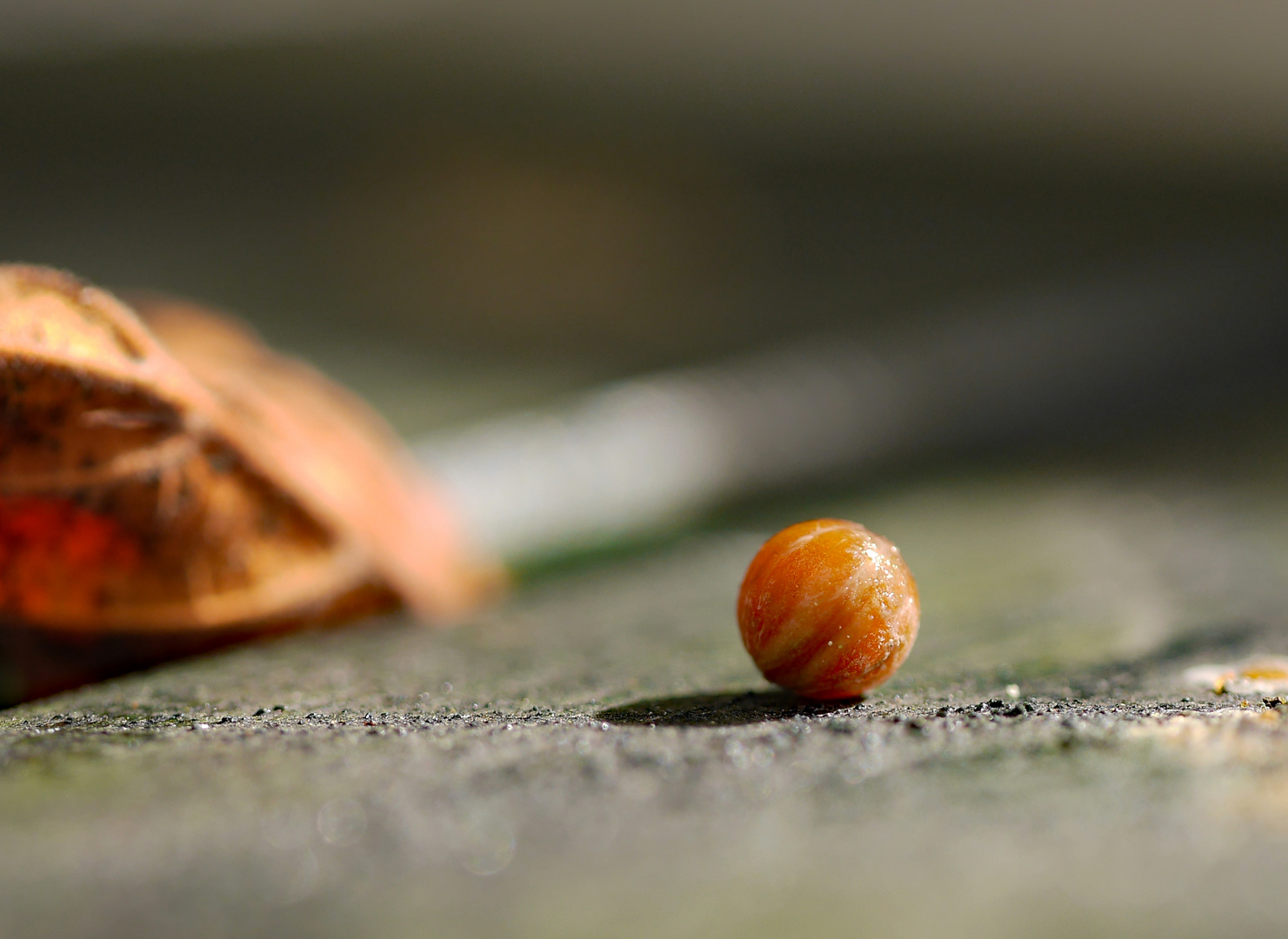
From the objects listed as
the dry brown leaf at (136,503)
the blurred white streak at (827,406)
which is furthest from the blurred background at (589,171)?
the dry brown leaf at (136,503)

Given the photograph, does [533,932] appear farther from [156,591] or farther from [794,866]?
[156,591]

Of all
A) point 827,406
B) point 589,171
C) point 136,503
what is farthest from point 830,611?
point 589,171

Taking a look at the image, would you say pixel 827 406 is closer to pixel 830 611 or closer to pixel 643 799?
pixel 830 611

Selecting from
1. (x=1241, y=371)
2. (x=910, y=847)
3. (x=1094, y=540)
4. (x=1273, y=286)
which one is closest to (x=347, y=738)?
(x=910, y=847)

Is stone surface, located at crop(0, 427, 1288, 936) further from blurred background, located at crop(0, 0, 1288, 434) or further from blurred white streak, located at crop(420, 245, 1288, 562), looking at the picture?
blurred background, located at crop(0, 0, 1288, 434)

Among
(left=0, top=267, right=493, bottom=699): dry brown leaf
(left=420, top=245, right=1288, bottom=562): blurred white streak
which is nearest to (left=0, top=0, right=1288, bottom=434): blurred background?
(left=420, top=245, right=1288, bottom=562): blurred white streak

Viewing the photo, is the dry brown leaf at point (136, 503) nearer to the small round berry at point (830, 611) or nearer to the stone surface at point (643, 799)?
the stone surface at point (643, 799)
